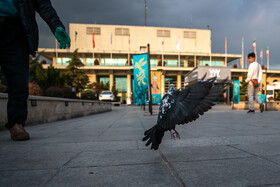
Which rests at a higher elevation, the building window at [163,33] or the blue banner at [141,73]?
the building window at [163,33]

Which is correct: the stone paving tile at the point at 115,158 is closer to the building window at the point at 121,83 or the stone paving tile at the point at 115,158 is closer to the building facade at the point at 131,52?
the building facade at the point at 131,52

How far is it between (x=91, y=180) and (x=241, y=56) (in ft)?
180

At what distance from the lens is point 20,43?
8.60 feet

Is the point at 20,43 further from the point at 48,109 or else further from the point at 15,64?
the point at 48,109

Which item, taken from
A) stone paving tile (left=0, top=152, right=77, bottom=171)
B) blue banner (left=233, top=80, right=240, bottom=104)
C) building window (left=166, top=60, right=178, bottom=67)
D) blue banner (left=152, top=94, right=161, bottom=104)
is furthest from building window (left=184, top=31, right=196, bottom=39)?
stone paving tile (left=0, top=152, right=77, bottom=171)

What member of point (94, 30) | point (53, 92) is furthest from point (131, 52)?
point (53, 92)

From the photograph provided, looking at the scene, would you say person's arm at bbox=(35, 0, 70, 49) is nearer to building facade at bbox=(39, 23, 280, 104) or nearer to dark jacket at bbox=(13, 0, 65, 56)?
dark jacket at bbox=(13, 0, 65, 56)

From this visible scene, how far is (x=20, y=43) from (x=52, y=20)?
1.96 feet

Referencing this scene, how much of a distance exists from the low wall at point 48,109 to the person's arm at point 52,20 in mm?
2340

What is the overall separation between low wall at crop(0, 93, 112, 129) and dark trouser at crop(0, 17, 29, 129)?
159 centimetres

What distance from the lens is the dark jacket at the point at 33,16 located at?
2465mm

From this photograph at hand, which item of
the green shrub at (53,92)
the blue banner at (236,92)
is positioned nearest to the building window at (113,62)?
the blue banner at (236,92)

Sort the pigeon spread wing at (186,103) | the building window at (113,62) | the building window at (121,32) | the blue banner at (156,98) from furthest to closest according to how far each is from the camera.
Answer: the building window at (121,32)
the building window at (113,62)
the blue banner at (156,98)
the pigeon spread wing at (186,103)

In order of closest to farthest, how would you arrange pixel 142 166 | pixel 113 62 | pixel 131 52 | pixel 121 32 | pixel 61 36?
pixel 142 166 < pixel 61 36 < pixel 131 52 < pixel 113 62 < pixel 121 32
